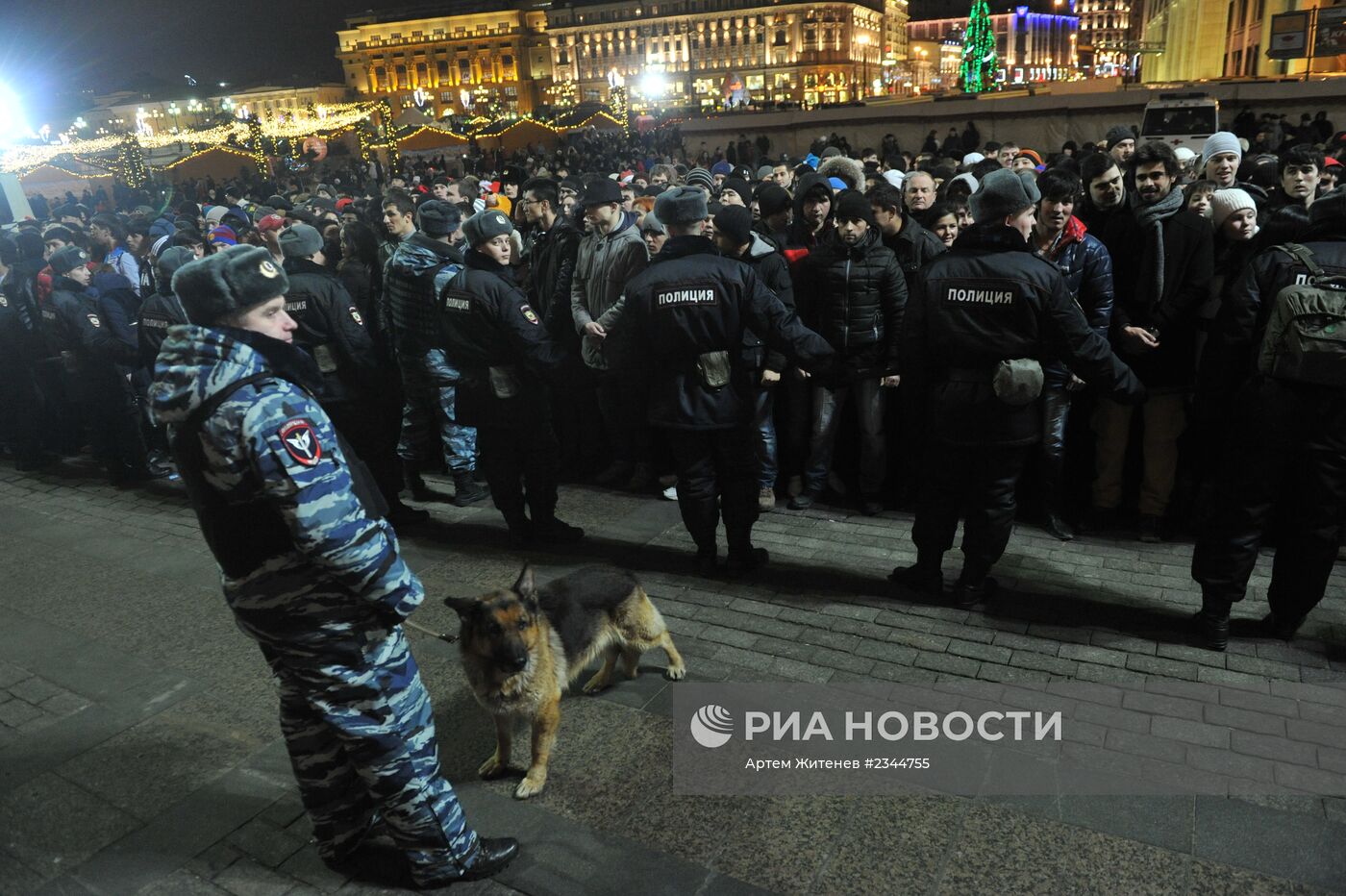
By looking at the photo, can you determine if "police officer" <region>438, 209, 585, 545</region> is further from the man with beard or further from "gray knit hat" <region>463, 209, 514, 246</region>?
the man with beard

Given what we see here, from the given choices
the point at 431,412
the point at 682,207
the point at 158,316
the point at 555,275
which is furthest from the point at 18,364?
the point at 682,207

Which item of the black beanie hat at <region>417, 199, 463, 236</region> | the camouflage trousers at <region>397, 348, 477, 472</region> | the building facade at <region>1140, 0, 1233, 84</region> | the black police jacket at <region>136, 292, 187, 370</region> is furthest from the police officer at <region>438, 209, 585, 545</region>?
the building facade at <region>1140, 0, 1233, 84</region>

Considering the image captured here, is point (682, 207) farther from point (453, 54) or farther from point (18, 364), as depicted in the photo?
point (453, 54)

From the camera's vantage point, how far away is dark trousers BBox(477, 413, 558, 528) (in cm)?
563

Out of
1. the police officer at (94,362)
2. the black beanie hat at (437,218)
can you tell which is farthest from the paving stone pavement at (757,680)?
the police officer at (94,362)

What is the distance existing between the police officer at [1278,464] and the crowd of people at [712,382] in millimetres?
14

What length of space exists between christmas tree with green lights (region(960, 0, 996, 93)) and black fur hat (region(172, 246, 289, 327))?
188 feet

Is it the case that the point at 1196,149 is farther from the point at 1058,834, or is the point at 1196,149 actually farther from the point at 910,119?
the point at 1058,834

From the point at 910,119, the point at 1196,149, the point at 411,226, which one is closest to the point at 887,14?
the point at 910,119

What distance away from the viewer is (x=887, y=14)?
121375 millimetres

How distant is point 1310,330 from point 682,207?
10.2 ft

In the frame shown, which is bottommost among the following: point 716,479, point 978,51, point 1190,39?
point 716,479

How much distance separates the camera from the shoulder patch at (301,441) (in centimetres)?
233

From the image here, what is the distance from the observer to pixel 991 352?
4203mm
